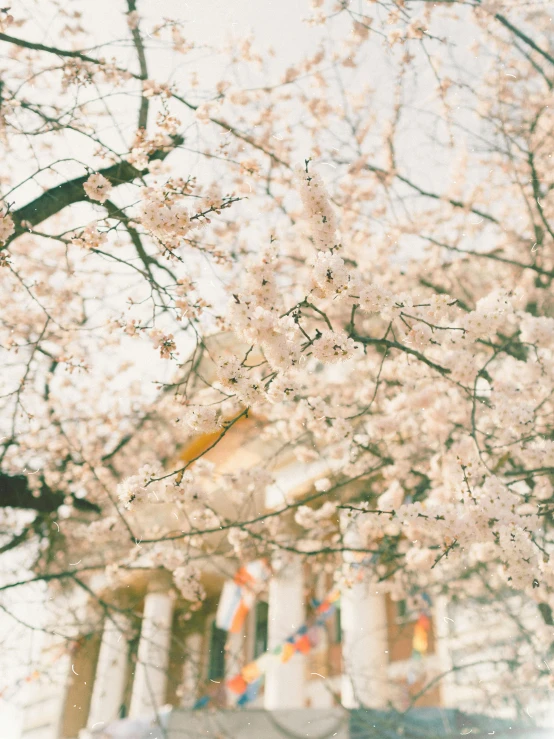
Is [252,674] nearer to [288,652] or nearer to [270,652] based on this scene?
[270,652]

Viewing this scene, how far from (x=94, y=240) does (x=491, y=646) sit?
980 cm

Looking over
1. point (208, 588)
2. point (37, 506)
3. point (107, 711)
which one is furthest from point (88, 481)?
point (107, 711)

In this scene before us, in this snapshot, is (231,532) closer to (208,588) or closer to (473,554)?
(473,554)

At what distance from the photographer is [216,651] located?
18312 mm

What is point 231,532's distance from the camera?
5402 millimetres

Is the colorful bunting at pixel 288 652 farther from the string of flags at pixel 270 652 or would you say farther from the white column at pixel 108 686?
the white column at pixel 108 686

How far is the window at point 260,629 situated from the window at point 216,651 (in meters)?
1.31

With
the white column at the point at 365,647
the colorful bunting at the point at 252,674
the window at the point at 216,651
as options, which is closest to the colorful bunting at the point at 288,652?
the colorful bunting at the point at 252,674

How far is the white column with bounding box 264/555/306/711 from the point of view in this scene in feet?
37.1

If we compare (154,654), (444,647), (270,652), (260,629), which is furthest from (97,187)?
(260,629)

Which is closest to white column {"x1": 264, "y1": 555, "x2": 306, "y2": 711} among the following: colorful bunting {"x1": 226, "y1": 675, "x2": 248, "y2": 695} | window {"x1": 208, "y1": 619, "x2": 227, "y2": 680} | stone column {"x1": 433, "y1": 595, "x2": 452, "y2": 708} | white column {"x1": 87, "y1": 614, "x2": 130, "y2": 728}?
colorful bunting {"x1": 226, "y1": 675, "x2": 248, "y2": 695}

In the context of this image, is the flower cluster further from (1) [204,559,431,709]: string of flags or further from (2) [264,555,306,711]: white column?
(1) [204,559,431,709]: string of flags

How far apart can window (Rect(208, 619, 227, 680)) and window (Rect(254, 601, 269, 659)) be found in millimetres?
1309

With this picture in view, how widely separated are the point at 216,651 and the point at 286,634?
24.3 ft
